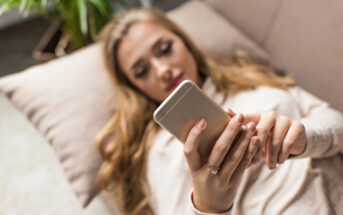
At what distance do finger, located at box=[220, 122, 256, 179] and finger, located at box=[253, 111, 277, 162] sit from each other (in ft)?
0.15

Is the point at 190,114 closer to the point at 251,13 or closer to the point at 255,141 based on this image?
the point at 255,141

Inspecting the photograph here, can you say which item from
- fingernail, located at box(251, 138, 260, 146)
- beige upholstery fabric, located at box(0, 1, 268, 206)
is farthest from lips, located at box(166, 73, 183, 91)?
fingernail, located at box(251, 138, 260, 146)

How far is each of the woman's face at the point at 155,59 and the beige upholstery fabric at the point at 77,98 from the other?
0.18 meters

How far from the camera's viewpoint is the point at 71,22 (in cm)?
137

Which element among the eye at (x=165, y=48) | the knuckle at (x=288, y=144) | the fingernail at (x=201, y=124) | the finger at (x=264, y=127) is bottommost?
the knuckle at (x=288, y=144)

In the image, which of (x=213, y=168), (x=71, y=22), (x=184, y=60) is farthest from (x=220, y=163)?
(x=71, y=22)

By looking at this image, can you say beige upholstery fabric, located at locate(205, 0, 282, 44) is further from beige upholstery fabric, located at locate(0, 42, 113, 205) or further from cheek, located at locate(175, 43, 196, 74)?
beige upholstery fabric, located at locate(0, 42, 113, 205)

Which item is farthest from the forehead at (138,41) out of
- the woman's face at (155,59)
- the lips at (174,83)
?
the lips at (174,83)

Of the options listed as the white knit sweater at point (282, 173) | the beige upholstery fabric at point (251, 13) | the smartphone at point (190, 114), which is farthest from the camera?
the beige upholstery fabric at point (251, 13)

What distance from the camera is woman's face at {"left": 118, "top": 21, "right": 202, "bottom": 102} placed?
34.9 inches

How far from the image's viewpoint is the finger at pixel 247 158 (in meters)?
0.55

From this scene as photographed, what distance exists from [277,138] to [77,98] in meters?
0.69

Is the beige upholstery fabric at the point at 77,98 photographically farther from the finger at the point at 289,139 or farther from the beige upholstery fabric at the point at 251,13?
the finger at the point at 289,139

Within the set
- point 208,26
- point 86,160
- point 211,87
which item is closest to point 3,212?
point 86,160
